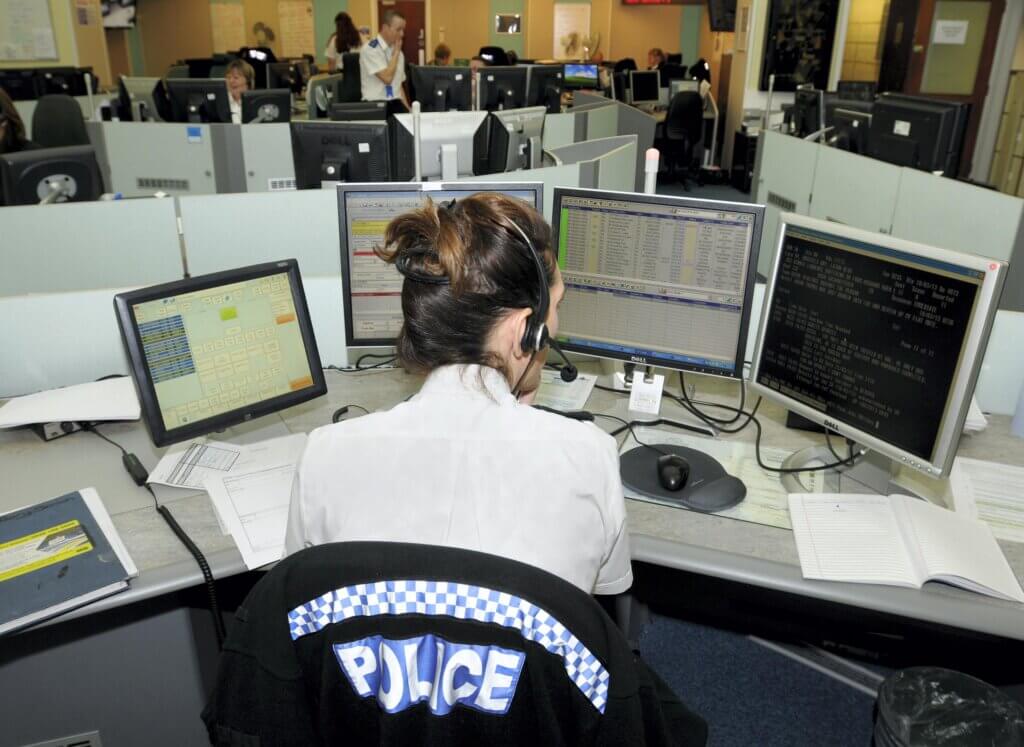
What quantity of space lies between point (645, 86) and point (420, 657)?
353 inches

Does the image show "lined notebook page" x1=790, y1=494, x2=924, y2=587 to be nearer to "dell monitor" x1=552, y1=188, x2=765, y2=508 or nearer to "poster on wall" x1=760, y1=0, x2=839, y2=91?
"dell monitor" x1=552, y1=188, x2=765, y2=508

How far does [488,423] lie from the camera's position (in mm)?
972

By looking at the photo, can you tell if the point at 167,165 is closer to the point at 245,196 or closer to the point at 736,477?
the point at 245,196

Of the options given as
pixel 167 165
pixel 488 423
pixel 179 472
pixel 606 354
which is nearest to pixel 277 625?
pixel 488 423

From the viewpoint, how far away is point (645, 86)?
8891 mm

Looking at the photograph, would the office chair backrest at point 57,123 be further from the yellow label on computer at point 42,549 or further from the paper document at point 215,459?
the yellow label on computer at point 42,549

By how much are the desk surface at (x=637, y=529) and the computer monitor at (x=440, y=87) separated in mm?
3716

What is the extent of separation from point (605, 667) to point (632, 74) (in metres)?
8.78

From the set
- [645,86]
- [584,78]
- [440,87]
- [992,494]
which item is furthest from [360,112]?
[584,78]

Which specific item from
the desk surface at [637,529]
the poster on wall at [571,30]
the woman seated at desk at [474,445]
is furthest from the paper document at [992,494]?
the poster on wall at [571,30]

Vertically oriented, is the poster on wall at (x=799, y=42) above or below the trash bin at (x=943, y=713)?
above

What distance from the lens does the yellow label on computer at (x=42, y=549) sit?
124 centimetres

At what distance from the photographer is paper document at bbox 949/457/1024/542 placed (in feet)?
4.56

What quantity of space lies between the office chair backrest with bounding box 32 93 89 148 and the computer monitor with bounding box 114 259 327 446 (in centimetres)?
395
